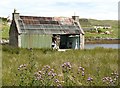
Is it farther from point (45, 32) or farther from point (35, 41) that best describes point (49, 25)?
point (35, 41)

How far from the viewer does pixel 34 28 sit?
2977cm

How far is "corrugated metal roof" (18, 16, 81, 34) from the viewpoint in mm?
29906

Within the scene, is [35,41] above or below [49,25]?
below

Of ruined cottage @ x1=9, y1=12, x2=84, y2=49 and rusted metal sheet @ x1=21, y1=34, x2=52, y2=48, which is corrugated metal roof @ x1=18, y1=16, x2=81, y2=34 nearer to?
ruined cottage @ x1=9, y1=12, x2=84, y2=49

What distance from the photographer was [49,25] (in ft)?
101

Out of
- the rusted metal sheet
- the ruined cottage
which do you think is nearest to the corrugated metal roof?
the ruined cottage

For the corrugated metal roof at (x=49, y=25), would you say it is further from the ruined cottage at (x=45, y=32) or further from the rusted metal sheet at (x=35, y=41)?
the rusted metal sheet at (x=35, y=41)

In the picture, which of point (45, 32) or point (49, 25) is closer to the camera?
point (45, 32)

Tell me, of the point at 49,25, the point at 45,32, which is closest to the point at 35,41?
the point at 45,32

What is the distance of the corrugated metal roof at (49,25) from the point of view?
2991 centimetres

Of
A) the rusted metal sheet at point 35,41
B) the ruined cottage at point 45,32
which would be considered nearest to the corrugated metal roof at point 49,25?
the ruined cottage at point 45,32

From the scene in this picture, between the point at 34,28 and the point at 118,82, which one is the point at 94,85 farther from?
the point at 34,28

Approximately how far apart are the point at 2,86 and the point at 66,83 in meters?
1.53

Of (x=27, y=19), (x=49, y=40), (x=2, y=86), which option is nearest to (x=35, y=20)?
(x=27, y=19)
